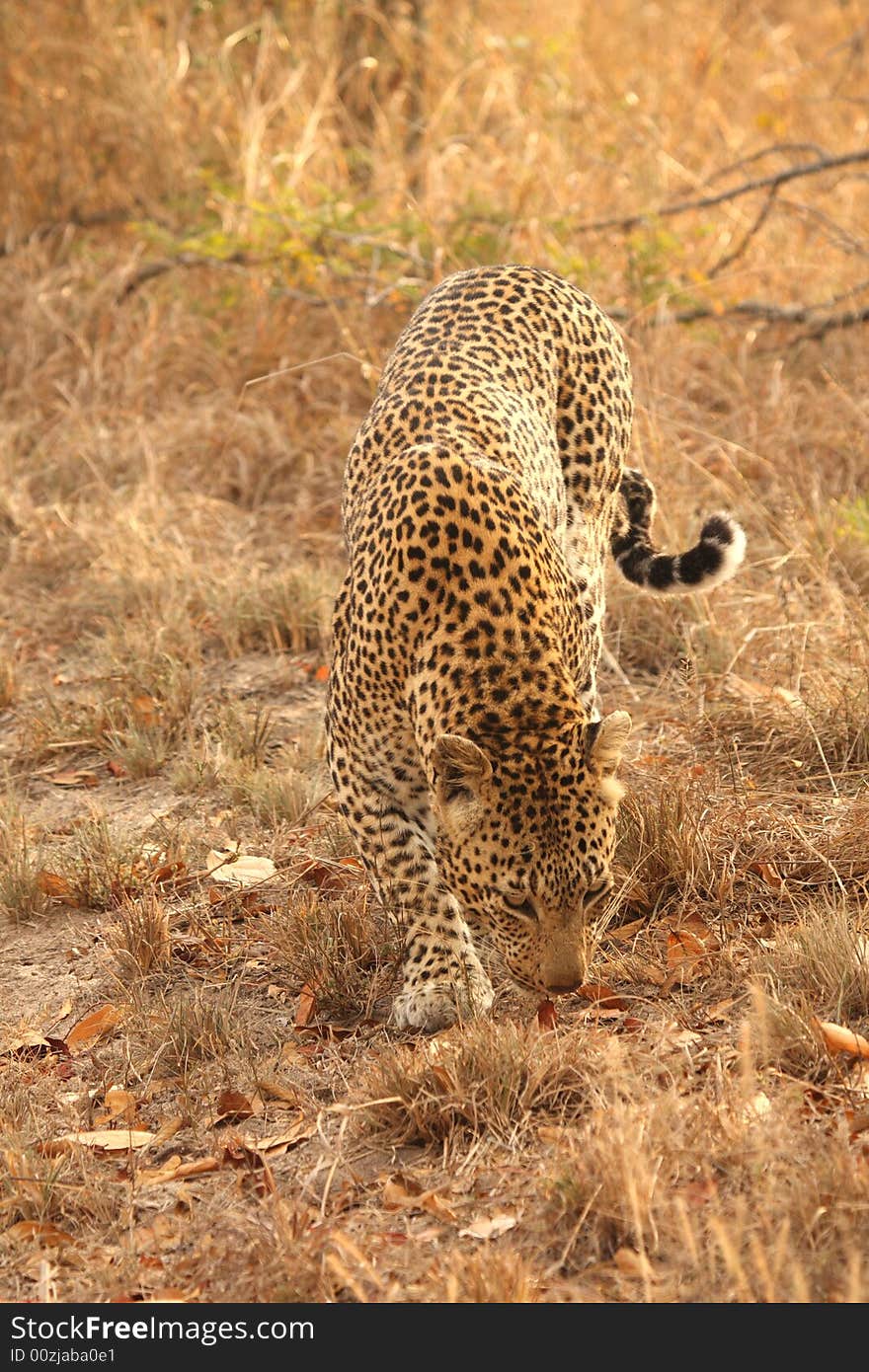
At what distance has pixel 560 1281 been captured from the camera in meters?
3.20

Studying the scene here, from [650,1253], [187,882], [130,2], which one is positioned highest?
[130,2]

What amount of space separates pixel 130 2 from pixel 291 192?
255 centimetres

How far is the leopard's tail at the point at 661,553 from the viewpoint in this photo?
5.32 meters

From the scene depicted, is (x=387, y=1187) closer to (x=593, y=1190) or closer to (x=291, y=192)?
(x=593, y=1190)

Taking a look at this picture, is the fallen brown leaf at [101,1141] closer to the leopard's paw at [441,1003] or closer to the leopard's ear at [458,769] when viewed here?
the leopard's paw at [441,1003]

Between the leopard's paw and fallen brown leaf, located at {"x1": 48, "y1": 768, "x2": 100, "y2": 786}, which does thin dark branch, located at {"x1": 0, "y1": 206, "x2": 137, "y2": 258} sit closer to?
fallen brown leaf, located at {"x1": 48, "y1": 768, "x2": 100, "y2": 786}

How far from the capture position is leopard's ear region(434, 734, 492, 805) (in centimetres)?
377

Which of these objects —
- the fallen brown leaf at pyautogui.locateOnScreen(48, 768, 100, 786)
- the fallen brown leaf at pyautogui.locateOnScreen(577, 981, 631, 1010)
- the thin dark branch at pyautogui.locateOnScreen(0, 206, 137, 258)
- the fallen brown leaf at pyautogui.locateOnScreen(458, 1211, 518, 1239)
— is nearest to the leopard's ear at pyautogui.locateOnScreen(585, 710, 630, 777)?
the fallen brown leaf at pyautogui.locateOnScreen(577, 981, 631, 1010)

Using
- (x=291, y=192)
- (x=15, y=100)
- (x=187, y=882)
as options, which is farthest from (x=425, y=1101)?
(x=15, y=100)

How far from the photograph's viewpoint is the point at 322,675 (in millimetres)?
6836

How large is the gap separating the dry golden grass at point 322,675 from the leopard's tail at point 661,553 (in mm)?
354

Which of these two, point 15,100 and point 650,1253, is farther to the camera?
point 15,100

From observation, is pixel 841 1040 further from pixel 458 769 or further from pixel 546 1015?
pixel 458 769
